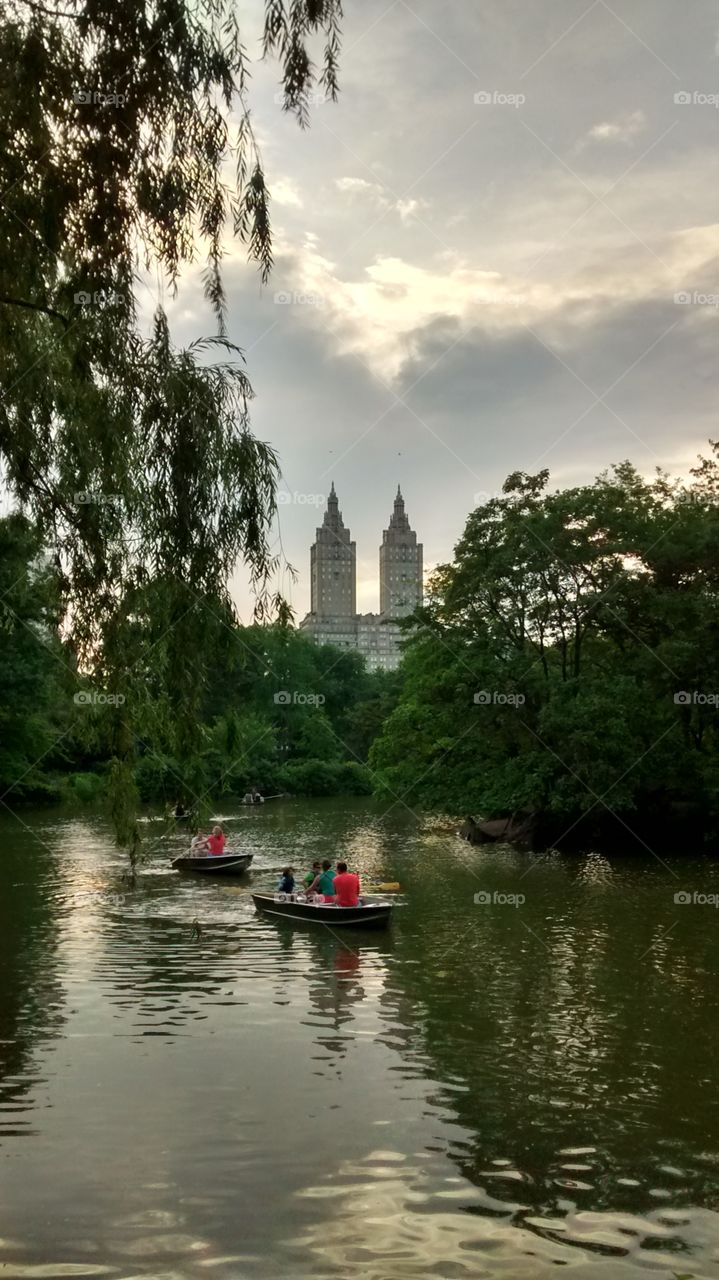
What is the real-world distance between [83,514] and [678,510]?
3152 centimetres

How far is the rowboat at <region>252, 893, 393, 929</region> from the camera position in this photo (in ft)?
64.7

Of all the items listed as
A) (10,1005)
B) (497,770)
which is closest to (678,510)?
(497,770)

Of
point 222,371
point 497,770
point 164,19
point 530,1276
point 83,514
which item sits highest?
point 164,19

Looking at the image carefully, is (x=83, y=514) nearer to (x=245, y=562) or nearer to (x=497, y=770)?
(x=245, y=562)

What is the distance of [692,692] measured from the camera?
3478 cm

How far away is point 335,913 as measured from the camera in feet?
65.5

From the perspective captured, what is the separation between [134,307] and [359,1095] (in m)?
7.55

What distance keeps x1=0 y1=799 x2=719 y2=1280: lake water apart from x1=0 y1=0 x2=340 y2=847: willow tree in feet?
6.93

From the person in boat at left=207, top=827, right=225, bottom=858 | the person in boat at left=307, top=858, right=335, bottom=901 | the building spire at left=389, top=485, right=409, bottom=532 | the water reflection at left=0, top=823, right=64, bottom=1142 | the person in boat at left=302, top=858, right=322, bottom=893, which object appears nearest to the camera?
the water reflection at left=0, top=823, right=64, bottom=1142

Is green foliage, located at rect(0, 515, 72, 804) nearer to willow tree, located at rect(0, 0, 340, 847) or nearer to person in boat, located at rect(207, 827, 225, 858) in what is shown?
person in boat, located at rect(207, 827, 225, 858)

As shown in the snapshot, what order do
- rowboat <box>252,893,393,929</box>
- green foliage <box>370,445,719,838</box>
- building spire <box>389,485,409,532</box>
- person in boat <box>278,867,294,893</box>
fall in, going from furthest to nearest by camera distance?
building spire <box>389,485,409,532</box>
green foliage <box>370,445,719,838</box>
person in boat <box>278,867,294,893</box>
rowboat <box>252,893,393,929</box>

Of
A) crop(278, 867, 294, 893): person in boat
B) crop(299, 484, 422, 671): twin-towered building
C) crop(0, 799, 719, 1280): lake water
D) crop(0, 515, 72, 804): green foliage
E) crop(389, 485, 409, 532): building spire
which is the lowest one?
crop(0, 799, 719, 1280): lake water

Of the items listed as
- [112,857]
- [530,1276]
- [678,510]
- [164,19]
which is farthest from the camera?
[678,510]

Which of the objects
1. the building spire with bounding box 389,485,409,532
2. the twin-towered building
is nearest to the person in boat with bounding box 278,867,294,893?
the twin-towered building
